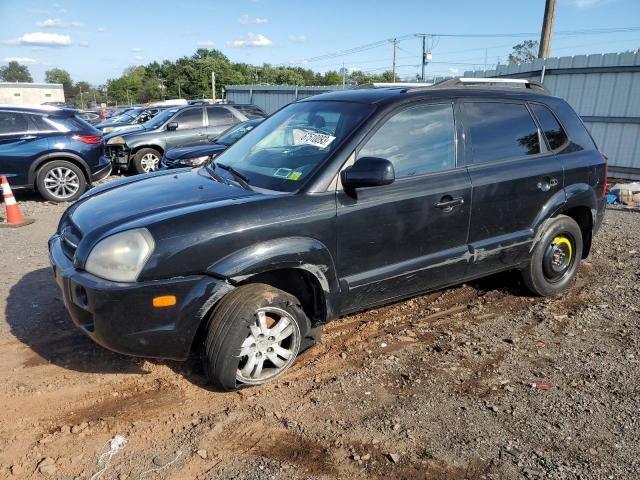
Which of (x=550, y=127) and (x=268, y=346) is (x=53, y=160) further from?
(x=550, y=127)

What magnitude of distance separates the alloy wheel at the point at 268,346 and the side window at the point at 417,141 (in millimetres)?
1236

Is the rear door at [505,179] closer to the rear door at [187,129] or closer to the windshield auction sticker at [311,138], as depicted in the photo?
the windshield auction sticker at [311,138]

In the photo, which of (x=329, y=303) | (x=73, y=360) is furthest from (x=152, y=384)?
(x=329, y=303)

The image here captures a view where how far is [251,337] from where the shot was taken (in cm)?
303

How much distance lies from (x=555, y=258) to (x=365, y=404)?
2.61m

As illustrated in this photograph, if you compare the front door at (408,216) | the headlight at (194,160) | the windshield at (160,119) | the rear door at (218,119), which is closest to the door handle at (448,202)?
the front door at (408,216)

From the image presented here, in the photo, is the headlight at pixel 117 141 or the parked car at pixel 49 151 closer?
the parked car at pixel 49 151

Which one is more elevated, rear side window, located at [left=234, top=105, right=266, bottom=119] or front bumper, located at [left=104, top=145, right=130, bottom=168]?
rear side window, located at [left=234, top=105, right=266, bottom=119]

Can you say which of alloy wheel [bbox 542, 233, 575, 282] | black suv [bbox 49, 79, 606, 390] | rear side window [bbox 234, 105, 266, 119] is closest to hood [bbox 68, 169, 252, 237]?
black suv [bbox 49, 79, 606, 390]

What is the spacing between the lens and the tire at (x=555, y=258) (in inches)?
174

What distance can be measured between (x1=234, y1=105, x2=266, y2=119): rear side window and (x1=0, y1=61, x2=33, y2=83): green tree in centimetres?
14183

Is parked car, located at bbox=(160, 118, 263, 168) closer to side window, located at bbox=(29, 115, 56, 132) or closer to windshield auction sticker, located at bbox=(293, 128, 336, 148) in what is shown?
side window, located at bbox=(29, 115, 56, 132)

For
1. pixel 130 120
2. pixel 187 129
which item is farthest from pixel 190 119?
pixel 130 120

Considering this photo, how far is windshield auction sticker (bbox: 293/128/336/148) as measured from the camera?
3438 mm
